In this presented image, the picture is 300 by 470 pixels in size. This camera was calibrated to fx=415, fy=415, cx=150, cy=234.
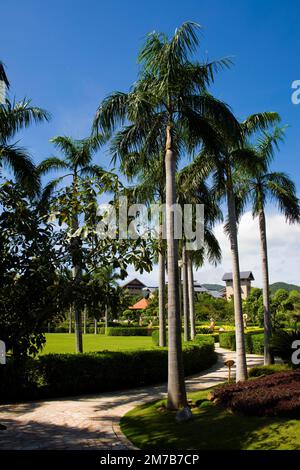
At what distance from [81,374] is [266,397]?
7723mm

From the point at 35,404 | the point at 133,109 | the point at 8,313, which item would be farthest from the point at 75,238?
the point at 35,404

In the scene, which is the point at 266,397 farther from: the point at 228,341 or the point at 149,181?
the point at 228,341

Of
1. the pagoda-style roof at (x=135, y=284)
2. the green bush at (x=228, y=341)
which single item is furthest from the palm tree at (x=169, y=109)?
the pagoda-style roof at (x=135, y=284)

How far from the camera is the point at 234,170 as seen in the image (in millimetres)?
16828

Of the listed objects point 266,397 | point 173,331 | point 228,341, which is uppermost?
point 173,331

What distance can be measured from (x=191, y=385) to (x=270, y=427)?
27.9 feet

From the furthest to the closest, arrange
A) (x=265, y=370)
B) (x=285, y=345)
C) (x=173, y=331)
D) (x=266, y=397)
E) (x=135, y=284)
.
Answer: (x=135, y=284)
(x=265, y=370)
(x=285, y=345)
(x=173, y=331)
(x=266, y=397)

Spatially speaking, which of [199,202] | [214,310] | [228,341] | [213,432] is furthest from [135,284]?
[213,432]

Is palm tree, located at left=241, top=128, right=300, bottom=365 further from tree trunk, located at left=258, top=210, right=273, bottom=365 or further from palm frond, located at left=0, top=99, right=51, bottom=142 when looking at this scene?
palm frond, located at left=0, top=99, right=51, bottom=142

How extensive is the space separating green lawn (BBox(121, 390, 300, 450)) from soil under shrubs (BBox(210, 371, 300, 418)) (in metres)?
0.23

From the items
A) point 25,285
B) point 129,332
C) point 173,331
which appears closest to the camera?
point 25,285

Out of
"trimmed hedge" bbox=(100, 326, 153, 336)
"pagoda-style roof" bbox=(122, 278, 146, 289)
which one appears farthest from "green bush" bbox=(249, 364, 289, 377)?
"pagoda-style roof" bbox=(122, 278, 146, 289)

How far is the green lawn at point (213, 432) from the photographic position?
25.0ft

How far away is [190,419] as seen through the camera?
9922mm
